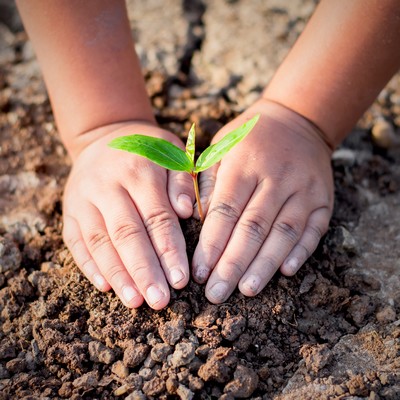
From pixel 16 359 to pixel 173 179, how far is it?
713mm

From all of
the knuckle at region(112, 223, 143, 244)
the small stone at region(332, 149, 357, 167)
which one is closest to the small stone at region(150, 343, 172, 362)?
the knuckle at region(112, 223, 143, 244)

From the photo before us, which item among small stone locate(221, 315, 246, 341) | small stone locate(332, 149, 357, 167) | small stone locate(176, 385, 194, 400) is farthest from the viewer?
small stone locate(332, 149, 357, 167)

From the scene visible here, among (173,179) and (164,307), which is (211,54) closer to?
(173,179)

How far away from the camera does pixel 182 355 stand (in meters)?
1.35

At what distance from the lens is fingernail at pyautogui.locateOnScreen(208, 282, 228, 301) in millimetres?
1417

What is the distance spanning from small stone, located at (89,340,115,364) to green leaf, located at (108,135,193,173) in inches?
21.5

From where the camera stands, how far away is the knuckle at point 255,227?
149cm

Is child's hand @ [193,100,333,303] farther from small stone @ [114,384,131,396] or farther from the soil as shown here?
small stone @ [114,384,131,396]

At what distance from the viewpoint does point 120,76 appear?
6.00 ft

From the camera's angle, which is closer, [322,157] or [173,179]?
[173,179]

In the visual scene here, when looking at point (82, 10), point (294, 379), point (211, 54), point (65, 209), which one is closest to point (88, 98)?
point (82, 10)

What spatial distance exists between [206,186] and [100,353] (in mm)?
597

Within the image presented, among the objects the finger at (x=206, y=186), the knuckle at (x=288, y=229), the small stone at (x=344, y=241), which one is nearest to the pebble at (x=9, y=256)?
the finger at (x=206, y=186)

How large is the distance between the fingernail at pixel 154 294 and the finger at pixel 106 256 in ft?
0.14
